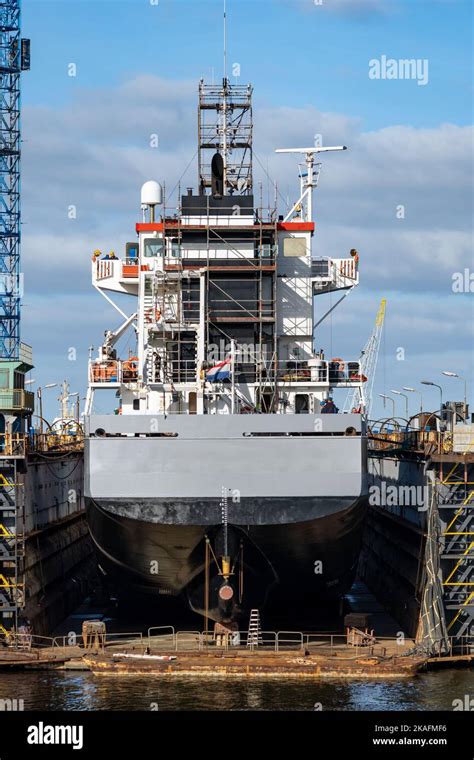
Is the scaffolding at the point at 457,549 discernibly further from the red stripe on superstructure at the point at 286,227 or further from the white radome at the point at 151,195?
the white radome at the point at 151,195

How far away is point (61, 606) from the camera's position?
4738 centimetres

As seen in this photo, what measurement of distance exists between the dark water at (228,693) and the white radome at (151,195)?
18.6 metres

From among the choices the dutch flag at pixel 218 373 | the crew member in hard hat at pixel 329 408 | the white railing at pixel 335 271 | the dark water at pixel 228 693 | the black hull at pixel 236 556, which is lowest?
the dark water at pixel 228 693

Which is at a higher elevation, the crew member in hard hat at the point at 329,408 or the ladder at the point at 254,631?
the crew member in hard hat at the point at 329,408

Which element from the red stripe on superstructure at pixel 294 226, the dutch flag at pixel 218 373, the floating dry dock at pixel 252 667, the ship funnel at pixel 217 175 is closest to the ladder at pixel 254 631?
the floating dry dock at pixel 252 667

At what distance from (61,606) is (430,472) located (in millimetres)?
14565

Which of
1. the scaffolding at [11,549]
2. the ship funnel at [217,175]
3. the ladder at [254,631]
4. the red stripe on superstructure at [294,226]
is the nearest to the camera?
the ladder at [254,631]

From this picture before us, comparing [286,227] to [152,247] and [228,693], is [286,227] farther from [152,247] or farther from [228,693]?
[228,693]

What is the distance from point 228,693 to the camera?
115ft

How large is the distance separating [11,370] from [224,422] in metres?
13.7

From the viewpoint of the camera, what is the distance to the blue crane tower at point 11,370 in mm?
40156

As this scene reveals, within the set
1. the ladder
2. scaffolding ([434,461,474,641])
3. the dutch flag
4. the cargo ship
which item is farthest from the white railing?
the ladder
